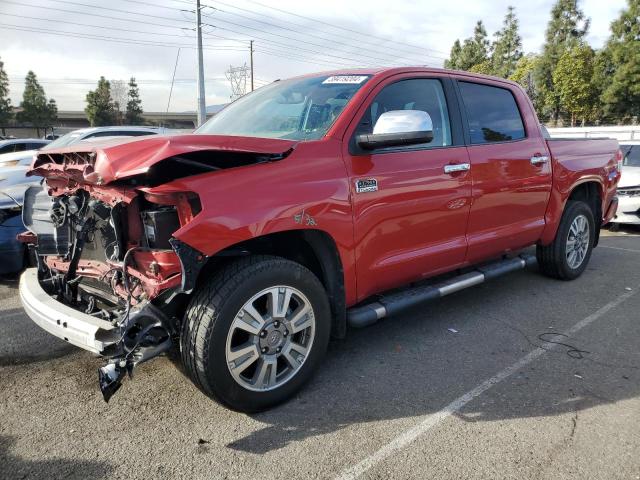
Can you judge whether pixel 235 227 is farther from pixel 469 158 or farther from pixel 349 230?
pixel 469 158

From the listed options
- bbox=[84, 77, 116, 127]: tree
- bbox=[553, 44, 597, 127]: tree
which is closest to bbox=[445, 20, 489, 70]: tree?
bbox=[553, 44, 597, 127]: tree

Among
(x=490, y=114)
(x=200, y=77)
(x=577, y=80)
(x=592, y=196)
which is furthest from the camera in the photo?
(x=577, y=80)

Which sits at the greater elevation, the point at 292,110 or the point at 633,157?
the point at 292,110

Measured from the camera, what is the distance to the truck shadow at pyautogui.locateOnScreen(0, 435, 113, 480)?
2.32m

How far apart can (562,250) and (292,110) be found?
3.38m

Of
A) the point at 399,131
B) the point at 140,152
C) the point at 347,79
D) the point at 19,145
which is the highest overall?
the point at 347,79

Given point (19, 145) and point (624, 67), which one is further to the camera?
point (624, 67)

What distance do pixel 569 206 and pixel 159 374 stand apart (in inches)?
171

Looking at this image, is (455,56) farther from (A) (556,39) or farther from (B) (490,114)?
(B) (490,114)

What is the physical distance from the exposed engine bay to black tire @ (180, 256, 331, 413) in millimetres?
158

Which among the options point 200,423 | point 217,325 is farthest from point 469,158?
point 200,423

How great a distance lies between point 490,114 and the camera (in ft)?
14.2

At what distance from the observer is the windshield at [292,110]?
330cm

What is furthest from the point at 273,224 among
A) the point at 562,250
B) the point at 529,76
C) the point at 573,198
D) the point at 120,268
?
the point at 529,76
